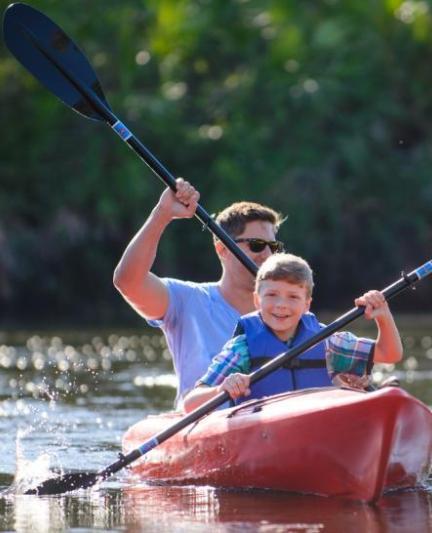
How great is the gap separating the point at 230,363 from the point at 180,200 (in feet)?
2.79

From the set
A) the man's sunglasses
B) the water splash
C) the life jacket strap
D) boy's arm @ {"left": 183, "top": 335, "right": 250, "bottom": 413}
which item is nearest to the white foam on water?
the water splash

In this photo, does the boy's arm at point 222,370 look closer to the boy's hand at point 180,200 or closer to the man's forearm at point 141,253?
the man's forearm at point 141,253

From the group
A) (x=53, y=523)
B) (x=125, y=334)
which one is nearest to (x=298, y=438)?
(x=53, y=523)

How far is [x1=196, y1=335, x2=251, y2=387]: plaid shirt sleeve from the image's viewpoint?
641cm

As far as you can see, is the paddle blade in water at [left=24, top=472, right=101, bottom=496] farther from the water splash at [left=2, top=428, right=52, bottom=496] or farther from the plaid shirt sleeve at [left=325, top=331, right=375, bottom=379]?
the plaid shirt sleeve at [left=325, top=331, right=375, bottom=379]

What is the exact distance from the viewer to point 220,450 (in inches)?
252

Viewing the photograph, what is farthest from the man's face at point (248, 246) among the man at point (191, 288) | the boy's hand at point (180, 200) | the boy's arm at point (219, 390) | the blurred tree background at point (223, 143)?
the blurred tree background at point (223, 143)

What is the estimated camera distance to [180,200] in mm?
6934

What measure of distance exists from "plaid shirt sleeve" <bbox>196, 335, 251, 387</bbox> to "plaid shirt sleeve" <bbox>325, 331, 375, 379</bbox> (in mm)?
325

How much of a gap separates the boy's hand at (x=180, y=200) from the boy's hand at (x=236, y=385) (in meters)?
0.88

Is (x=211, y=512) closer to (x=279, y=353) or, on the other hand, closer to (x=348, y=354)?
(x=279, y=353)

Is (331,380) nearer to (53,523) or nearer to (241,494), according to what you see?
(241,494)

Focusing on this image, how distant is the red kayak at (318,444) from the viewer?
19.2ft

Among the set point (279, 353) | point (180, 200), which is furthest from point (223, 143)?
point (279, 353)
